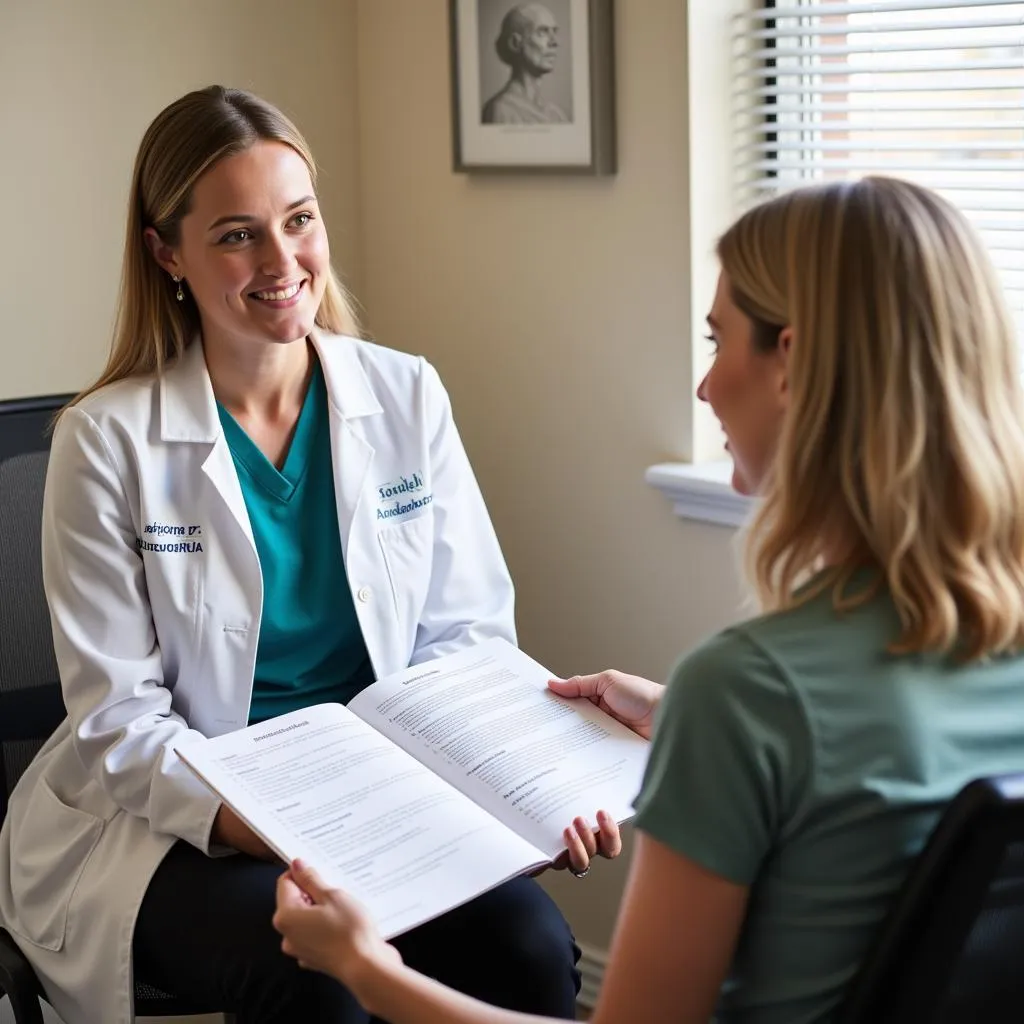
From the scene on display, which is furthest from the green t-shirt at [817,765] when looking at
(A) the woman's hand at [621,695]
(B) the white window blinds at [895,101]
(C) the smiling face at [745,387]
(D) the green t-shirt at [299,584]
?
(B) the white window blinds at [895,101]

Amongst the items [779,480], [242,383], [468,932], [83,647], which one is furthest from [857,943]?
[242,383]

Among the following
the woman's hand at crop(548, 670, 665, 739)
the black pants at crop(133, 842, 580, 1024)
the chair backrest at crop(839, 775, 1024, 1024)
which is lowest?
the black pants at crop(133, 842, 580, 1024)

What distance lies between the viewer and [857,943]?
932 mm

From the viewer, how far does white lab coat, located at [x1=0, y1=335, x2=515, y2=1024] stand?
1629 mm

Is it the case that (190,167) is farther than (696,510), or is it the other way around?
(696,510)

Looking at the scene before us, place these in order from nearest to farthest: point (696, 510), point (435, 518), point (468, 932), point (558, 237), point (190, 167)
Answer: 1. point (468, 932)
2. point (190, 167)
3. point (435, 518)
4. point (696, 510)
5. point (558, 237)

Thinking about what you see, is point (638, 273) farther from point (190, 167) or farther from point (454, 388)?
point (190, 167)

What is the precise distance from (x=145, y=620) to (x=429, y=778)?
0.44m

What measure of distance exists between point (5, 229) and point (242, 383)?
0.57 m

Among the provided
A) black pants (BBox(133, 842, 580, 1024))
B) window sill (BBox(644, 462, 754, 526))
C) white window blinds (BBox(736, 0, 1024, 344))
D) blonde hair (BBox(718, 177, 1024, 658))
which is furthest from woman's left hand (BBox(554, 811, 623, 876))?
white window blinds (BBox(736, 0, 1024, 344))

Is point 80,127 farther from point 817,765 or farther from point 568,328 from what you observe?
point 817,765

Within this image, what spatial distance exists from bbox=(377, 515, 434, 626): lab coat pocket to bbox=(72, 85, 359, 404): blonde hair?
336 millimetres

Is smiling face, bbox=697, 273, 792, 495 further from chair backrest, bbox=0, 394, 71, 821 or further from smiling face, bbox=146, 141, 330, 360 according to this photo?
chair backrest, bbox=0, 394, 71, 821

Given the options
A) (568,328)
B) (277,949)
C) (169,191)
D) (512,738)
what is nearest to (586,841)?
(512,738)
